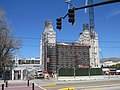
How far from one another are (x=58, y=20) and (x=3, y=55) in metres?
37.1

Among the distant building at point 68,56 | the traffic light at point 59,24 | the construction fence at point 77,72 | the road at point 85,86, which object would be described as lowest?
the road at point 85,86

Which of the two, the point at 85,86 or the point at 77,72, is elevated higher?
the point at 77,72

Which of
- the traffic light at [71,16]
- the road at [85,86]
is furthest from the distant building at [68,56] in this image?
the traffic light at [71,16]

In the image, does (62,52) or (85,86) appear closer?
(85,86)

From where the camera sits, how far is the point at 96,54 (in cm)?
18388

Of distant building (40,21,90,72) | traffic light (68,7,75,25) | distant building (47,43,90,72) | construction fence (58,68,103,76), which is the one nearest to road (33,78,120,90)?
traffic light (68,7,75,25)

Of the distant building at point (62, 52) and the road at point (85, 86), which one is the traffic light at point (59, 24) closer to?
the road at point (85, 86)

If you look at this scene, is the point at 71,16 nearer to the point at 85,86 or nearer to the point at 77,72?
the point at 85,86

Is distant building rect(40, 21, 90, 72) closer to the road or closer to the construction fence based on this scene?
the construction fence

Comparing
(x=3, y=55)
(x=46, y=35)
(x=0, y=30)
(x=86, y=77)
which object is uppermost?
(x=46, y=35)

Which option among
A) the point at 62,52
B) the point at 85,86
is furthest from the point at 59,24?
the point at 62,52

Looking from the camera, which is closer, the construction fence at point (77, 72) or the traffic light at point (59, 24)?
the traffic light at point (59, 24)

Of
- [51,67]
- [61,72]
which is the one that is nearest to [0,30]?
[61,72]

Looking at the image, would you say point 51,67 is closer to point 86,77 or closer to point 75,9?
point 86,77
